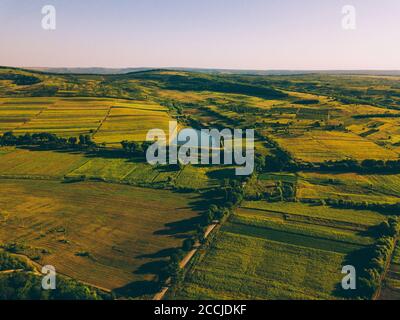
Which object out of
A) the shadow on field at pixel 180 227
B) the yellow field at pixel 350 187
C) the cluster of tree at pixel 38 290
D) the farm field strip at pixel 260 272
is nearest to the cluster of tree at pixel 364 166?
the yellow field at pixel 350 187

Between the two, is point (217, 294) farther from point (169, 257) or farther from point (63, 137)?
point (63, 137)

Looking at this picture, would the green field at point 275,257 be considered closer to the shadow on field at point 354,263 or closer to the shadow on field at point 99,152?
the shadow on field at point 354,263

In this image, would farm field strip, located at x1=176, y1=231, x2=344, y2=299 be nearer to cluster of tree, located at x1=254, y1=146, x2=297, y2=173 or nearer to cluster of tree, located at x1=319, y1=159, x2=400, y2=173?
cluster of tree, located at x1=254, y1=146, x2=297, y2=173

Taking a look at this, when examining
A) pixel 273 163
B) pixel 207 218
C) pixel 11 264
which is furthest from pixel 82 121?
pixel 11 264

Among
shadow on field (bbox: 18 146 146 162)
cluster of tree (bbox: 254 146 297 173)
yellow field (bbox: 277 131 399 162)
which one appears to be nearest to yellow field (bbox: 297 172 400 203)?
cluster of tree (bbox: 254 146 297 173)

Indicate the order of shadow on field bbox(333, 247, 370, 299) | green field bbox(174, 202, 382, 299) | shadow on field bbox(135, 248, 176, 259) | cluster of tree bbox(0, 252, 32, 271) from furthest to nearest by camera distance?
shadow on field bbox(135, 248, 176, 259), cluster of tree bbox(0, 252, 32, 271), green field bbox(174, 202, 382, 299), shadow on field bbox(333, 247, 370, 299)
